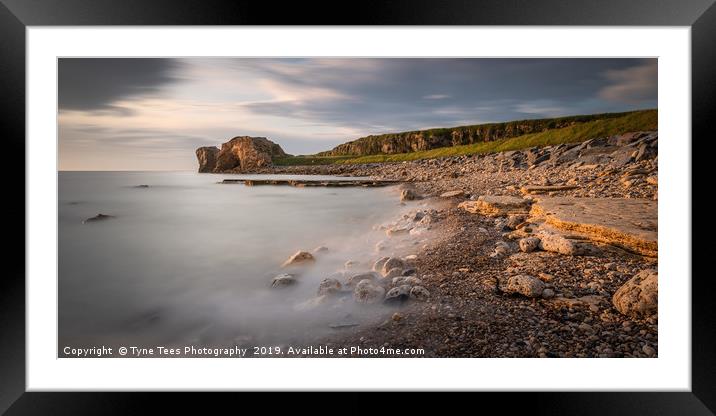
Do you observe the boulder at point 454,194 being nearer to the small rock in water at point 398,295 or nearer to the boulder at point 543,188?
the boulder at point 543,188

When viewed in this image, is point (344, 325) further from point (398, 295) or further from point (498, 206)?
point (498, 206)

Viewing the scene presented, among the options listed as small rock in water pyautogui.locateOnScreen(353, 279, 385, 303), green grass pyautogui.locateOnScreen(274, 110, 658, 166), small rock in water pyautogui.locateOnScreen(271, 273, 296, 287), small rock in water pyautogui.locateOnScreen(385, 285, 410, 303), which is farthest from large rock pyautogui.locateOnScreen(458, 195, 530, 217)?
small rock in water pyautogui.locateOnScreen(271, 273, 296, 287)

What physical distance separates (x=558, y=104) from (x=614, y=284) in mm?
1378

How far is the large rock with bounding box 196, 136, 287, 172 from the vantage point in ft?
8.31

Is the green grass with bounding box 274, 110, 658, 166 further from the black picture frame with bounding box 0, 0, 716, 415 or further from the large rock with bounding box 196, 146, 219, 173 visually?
the large rock with bounding box 196, 146, 219, 173

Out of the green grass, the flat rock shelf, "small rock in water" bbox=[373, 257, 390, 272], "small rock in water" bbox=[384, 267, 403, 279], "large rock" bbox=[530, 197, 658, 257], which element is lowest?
"small rock in water" bbox=[384, 267, 403, 279]

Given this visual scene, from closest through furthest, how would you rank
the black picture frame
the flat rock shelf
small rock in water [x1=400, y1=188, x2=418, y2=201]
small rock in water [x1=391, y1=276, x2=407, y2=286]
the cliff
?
the black picture frame → small rock in water [x1=391, y1=276, x2=407, y2=286] → the cliff → the flat rock shelf → small rock in water [x1=400, y1=188, x2=418, y2=201]

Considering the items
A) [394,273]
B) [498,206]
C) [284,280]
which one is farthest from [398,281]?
[498,206]

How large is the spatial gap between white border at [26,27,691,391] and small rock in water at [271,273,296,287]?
1.77 ft

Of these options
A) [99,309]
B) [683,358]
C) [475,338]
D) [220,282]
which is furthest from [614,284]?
[99,309]

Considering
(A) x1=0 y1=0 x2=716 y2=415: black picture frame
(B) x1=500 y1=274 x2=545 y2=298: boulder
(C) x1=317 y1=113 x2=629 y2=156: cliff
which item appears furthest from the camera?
(C) x1=317 y1=113 x2=629 y2=156: cliff

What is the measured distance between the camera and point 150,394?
6.95 feet

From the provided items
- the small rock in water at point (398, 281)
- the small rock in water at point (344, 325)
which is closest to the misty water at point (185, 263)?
the small rock in water at point (344, 325)
